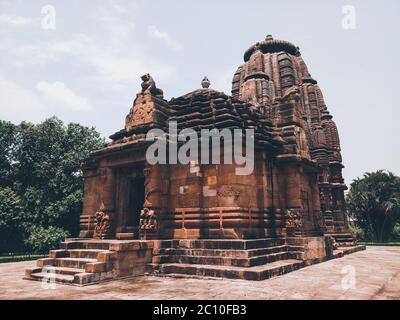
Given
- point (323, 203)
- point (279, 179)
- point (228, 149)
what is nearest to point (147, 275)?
point (228, 149)

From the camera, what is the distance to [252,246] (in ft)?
35.1

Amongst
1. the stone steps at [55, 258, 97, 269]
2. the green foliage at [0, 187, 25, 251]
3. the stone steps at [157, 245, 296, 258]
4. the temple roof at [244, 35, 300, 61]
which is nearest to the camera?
the stone steps at [157, 245, 296, 258]

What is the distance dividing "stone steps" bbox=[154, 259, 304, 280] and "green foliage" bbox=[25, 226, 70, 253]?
15.2 metres

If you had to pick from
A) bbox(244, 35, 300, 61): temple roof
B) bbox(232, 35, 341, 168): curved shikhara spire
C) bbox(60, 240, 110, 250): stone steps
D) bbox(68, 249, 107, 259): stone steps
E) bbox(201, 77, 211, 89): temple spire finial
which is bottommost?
bbox(68, 249, 107, 259): stone steps

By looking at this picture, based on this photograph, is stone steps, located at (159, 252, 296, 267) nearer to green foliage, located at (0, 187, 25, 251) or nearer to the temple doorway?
the temple doorway

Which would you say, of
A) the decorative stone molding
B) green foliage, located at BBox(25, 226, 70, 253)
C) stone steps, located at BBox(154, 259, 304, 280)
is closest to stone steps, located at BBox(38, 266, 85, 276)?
stone steps, located at BBox(154, 259, 304, 280)

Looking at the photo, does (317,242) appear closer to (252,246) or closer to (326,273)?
(326,273)

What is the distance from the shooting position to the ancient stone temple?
10.3 meters

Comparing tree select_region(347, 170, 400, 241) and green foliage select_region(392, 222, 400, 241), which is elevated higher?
tree select_region(347, 170, 400, 241)

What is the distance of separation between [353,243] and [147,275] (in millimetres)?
19689

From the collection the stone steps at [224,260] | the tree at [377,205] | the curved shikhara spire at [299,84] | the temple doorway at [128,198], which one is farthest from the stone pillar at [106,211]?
the tree at [377,205]

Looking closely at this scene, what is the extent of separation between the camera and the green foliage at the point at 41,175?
23.3m

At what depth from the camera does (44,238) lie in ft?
73.2

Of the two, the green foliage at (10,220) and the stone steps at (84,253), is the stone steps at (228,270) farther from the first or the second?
the green foliage at (10,220)
